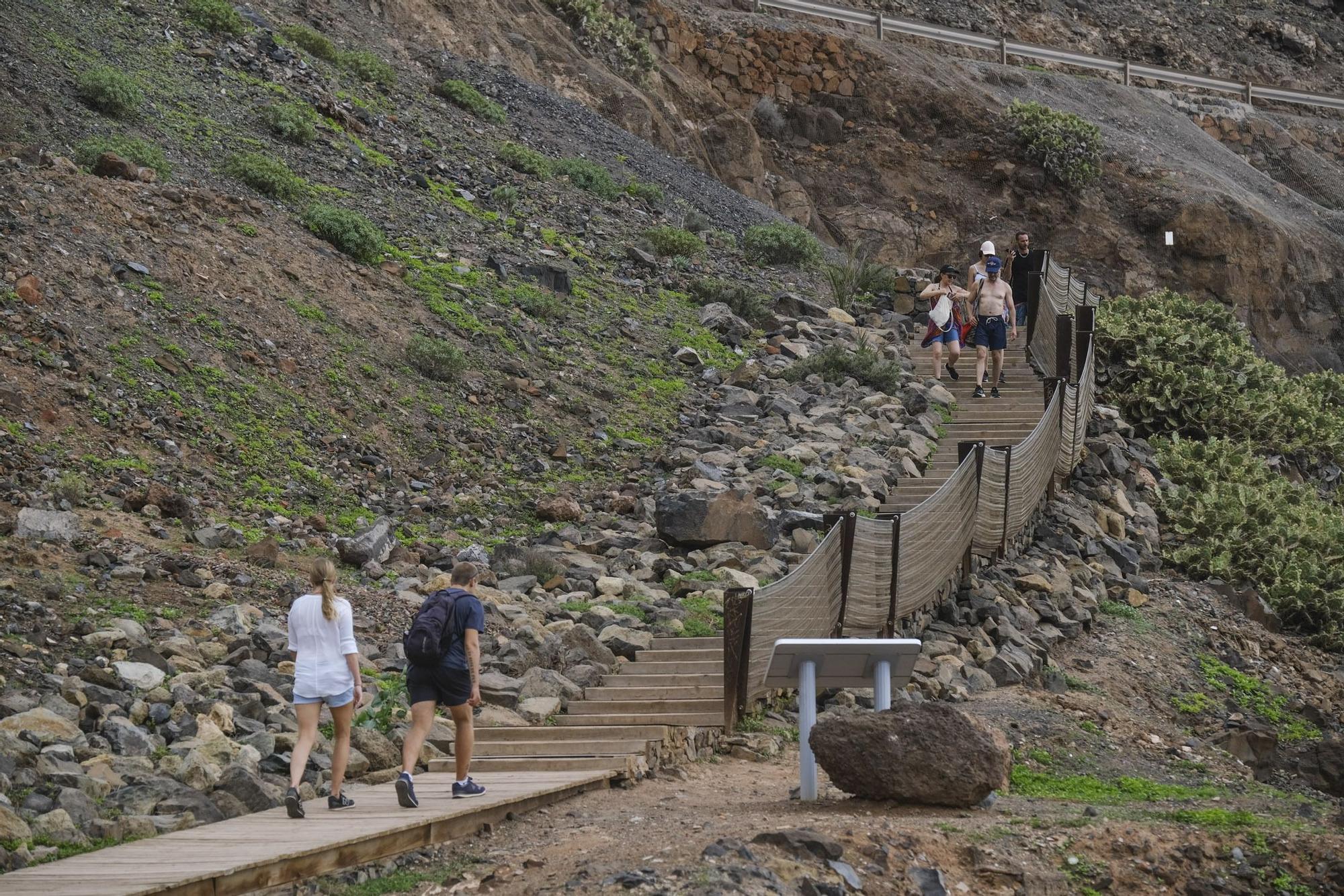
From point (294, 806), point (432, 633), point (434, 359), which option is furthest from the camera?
point (434, 359)

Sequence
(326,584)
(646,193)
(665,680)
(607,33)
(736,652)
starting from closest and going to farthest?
(326,584) < (736,652) < (665,680) < (646,193) < (607,33)

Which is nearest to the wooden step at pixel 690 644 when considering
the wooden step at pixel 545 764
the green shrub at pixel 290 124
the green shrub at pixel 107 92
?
the wooden step at pixel 545 764

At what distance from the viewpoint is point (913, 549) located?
13.1 metres

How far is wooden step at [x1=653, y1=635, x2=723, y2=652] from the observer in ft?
38.8

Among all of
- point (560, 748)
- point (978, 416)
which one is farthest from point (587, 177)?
point (560, 748)

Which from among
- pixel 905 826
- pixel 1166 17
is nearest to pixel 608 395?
pixel 905 826

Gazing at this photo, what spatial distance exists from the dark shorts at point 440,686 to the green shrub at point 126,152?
41.6 ft

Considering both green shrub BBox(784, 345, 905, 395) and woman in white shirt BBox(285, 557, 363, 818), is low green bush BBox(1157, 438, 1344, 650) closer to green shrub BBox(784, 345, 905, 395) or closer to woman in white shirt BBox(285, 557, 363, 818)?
green shrub BBox(784, 345, 905, 395)

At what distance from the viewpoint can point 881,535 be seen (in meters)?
12.5

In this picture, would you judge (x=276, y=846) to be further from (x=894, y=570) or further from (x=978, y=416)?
(x=978, y=416)

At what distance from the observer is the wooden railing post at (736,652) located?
10.4 metres

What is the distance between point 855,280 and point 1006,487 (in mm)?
10987

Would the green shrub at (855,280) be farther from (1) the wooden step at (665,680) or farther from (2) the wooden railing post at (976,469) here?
(1) the wooden step at (665,680)

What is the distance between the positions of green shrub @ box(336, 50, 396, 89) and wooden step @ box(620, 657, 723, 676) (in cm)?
1786
